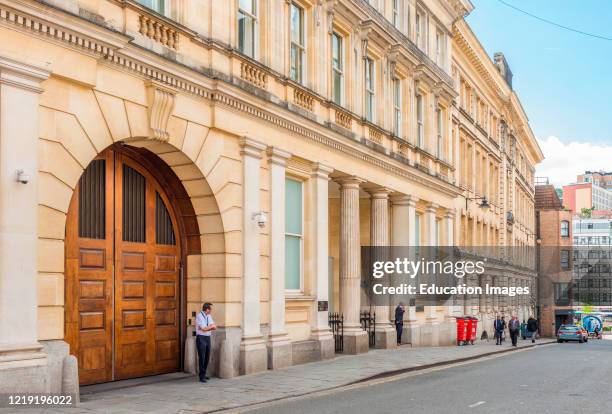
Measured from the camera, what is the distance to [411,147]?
29.1 meters

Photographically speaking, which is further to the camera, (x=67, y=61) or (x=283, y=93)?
(x=283, y=93)

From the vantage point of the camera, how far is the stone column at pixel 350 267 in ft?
77.0

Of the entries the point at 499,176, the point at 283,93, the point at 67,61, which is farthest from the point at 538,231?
the point at 67,61

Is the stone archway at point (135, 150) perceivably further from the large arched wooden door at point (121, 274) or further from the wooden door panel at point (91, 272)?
the wooden door panel at point (91, 272)

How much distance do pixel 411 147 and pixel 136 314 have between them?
1572 centimetres

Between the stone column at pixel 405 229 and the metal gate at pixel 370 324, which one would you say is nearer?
the metal gate at pixel 370 324

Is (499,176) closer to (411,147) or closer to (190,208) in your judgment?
(411,147)

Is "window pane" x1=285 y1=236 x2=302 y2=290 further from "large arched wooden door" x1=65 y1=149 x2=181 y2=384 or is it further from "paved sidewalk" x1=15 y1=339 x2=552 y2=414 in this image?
"large arched wooden door" x1=65 y1=149 x2=181 y2=384

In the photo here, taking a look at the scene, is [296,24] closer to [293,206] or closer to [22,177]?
[293,206]

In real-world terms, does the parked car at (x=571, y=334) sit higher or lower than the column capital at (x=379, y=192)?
lower

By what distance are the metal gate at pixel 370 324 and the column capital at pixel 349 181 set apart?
196 inches

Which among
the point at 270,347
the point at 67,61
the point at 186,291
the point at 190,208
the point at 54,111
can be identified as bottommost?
→ the point at 270,347

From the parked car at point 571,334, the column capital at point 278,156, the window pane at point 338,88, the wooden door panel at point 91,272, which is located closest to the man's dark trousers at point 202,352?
the wooden door panel at point 91,272

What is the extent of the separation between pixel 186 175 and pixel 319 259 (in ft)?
18.6
